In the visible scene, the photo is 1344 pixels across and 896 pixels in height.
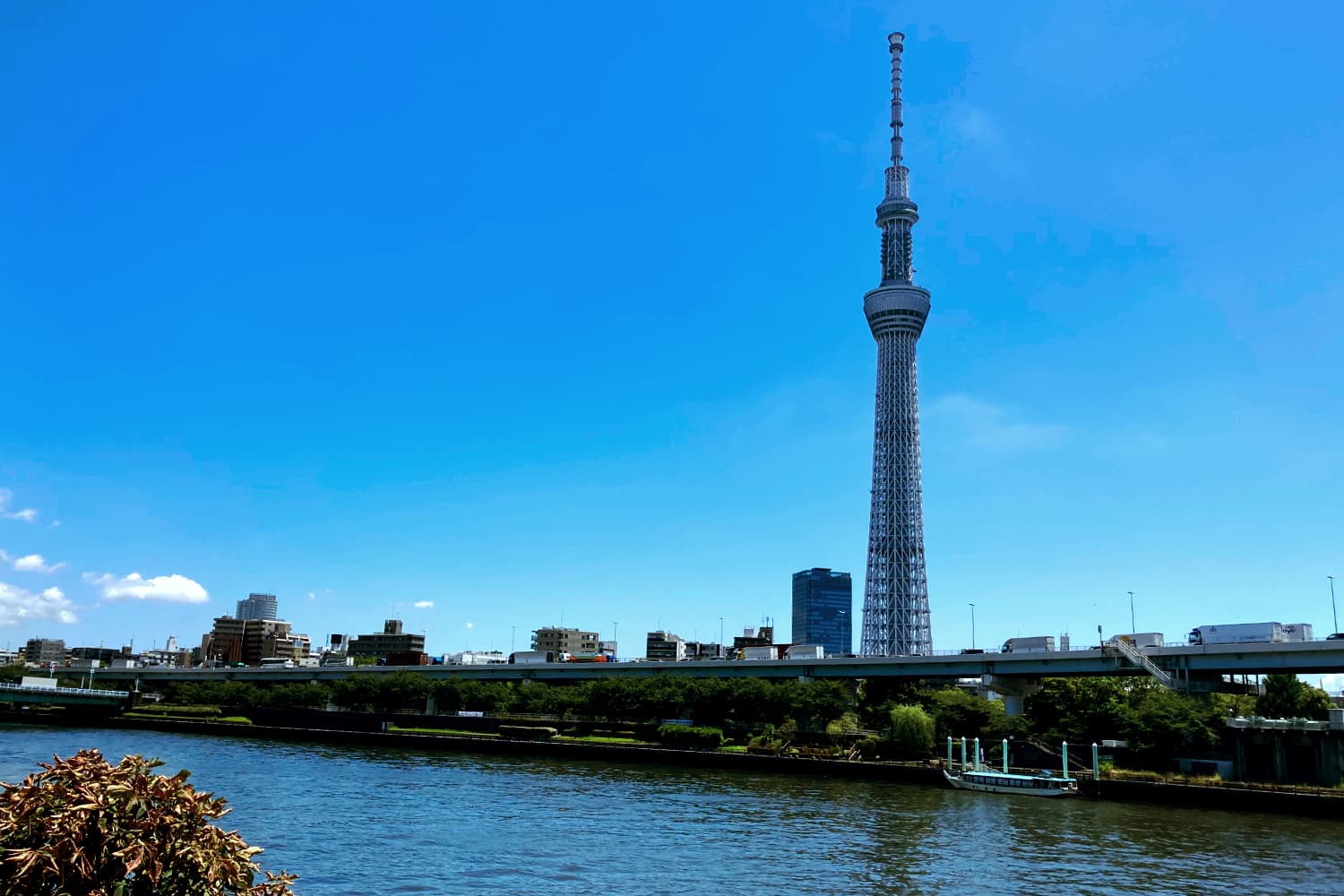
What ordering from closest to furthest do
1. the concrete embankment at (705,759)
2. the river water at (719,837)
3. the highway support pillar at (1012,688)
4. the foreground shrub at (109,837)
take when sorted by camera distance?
the foreground shrub at (109,837), the river water at (719,837), the concrete embankment at (705,759), the highway support pillar at (1012,688)

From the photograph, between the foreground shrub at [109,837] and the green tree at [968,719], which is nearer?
the foreground shrub at [109,837]

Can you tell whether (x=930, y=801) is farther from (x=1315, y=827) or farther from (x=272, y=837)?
(x=272, y=837)

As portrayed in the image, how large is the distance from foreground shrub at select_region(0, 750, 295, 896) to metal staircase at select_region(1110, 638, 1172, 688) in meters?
126

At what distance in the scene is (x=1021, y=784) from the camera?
89500mm

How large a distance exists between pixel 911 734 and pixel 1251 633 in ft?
149

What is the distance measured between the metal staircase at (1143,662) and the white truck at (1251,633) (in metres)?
6.41

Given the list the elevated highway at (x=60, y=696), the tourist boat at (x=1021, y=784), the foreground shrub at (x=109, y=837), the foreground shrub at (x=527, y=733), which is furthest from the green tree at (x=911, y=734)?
the elevated highway at (x=60, y=696)

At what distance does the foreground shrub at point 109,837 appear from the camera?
41.1 ft

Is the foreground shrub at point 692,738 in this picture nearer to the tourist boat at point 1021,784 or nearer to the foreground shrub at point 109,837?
the tourist boat at point 1021,784

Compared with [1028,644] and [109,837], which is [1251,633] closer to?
[1028,644]

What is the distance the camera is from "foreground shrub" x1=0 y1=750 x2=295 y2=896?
12.5 metres

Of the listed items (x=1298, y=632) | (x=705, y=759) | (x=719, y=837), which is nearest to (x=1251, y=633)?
(x=1298, y=632)

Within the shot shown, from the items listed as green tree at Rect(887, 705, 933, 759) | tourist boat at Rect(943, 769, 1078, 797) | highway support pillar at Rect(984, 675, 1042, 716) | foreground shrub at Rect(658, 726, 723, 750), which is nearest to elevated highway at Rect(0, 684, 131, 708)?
foreground shrub at Rect(658, 726, 723, 750)

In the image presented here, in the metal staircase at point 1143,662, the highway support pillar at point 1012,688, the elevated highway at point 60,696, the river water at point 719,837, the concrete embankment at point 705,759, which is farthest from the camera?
the elevated highway at point 60,696
